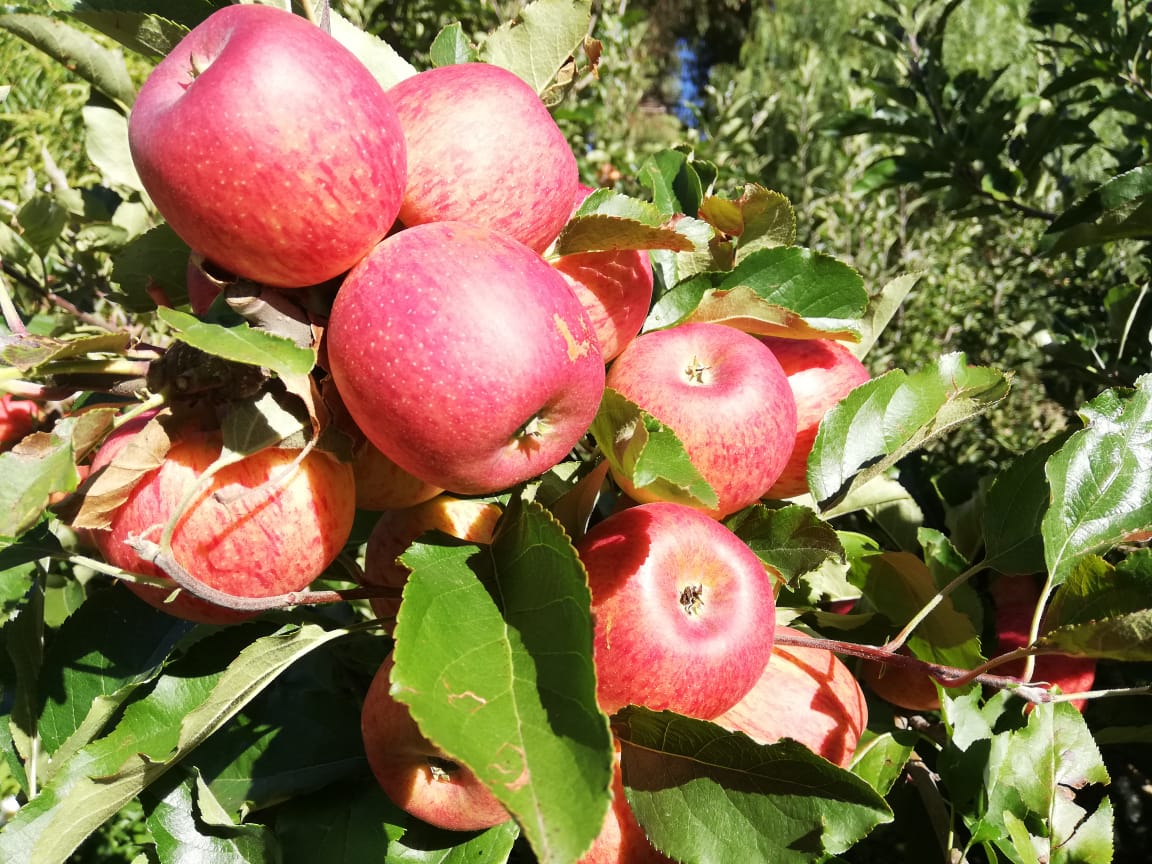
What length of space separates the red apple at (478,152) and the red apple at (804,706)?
0.55m

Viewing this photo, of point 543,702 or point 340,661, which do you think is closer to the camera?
point 543,702

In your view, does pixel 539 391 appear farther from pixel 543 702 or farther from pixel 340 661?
pixel 340 661

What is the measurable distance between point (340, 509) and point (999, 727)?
2.45ft

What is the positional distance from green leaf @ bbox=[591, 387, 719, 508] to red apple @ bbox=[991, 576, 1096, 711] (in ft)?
2.10

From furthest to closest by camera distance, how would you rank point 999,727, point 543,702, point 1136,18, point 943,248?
point 943,248 < point 1136,18 < point 999,727 < point 543,702

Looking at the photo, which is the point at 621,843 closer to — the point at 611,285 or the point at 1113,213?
the point at 611,285

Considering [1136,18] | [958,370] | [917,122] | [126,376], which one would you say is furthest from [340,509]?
[1136,18]

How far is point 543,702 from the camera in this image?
59 cm

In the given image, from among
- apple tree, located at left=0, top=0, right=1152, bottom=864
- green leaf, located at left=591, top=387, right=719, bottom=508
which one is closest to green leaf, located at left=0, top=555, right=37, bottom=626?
apple tree, located at left=0, top=0, right=1152, bottom=864

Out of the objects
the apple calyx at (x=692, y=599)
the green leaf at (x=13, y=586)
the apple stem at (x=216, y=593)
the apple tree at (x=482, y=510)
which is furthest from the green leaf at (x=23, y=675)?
the apple calyx at (x=692, y=599)

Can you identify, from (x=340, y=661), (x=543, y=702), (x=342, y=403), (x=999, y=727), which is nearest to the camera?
(x=543, y=702)

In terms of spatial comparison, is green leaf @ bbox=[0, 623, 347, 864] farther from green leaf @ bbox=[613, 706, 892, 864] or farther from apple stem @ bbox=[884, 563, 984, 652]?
apple stem @ bbox=[884, 563, 984, 652]

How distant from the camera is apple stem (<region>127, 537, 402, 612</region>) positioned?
62cm

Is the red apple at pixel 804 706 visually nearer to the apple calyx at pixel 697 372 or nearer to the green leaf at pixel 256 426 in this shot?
the apple calyx at pixel 697 372
